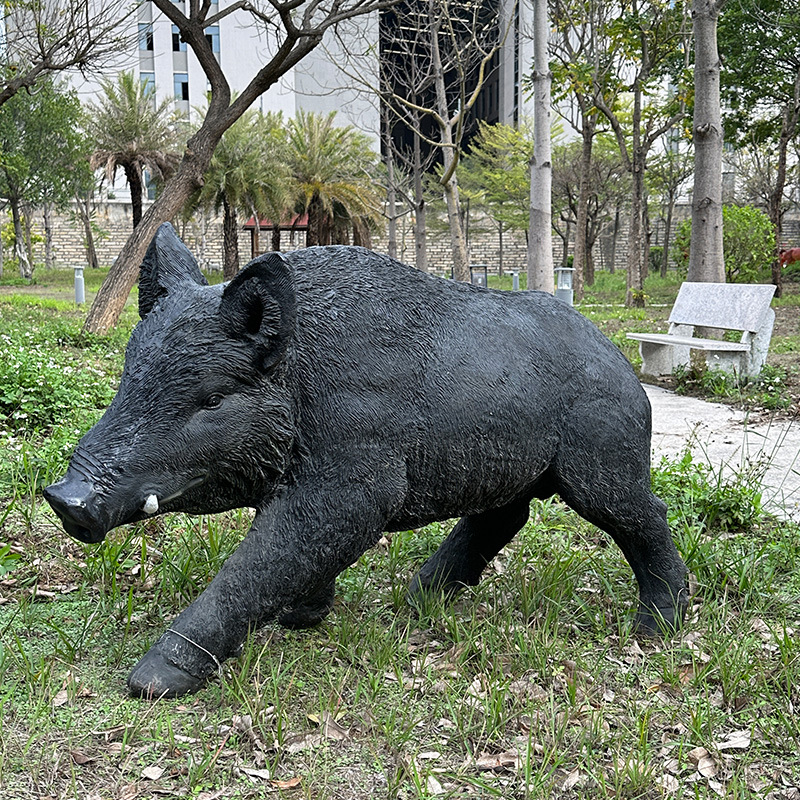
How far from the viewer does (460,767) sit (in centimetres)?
241

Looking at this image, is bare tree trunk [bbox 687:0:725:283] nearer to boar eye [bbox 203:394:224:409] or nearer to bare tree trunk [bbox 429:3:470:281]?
bare tree trunk [bbox 429:3:470:281]

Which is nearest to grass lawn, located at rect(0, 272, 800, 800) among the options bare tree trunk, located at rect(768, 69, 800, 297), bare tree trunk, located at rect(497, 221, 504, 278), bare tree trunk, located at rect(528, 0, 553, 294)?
bare tree trunk, located at rect(528, 0, 553, 294)

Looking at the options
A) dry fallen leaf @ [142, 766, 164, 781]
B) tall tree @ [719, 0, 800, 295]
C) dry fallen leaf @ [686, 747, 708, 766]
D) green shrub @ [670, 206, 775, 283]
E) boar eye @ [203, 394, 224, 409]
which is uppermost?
tall tree @ [719, 0, 800, 295]

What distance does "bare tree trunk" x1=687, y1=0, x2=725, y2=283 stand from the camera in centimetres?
972

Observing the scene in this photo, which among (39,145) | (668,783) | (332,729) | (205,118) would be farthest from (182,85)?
(668,783)

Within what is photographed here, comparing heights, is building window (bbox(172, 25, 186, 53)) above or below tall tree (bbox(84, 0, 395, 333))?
above

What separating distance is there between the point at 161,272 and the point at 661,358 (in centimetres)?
736

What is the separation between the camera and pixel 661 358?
916 centimetres

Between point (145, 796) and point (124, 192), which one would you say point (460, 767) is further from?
point (124, 192)

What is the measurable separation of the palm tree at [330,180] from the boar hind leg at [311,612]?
25.2m

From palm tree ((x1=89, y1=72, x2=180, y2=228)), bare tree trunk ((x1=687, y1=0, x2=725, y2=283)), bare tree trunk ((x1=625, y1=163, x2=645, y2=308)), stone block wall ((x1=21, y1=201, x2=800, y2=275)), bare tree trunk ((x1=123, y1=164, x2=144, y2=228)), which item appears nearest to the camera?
bare tree trunk ((x1=687, y1=0, x2=725, y2=283))

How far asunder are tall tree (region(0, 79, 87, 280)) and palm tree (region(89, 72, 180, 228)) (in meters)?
2.14

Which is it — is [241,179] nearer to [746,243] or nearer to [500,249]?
[746,243]

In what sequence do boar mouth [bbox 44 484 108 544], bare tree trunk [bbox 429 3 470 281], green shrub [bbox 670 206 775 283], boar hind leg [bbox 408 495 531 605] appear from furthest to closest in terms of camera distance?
green shrub [bbox 670 206 775 283], bare tree trunk [bbox 429 3 470 281], boar hind leg [bbox 408 495 531 605], boar mouth [bbox 44 484 108 544]
